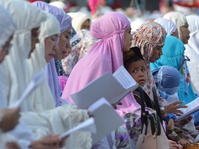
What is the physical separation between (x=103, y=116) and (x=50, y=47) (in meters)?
0.59

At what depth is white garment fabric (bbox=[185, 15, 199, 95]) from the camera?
27.8ft

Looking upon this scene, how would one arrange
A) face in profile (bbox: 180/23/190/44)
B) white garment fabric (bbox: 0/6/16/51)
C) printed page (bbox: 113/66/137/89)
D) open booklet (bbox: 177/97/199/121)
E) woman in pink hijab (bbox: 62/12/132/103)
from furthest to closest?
face in profile (bbox: 180/23/190/44)
open booklet (bbox: 177/97/199/121)
woman in pink hijab (bbox: 62/12/132/103)
printed page (bbox: 113/66/137/89)
white garment fabric (bbox: 0/6/16/51)

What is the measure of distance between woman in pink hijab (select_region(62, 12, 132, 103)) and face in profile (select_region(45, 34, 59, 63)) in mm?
742

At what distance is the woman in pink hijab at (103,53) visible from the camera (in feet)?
15.2

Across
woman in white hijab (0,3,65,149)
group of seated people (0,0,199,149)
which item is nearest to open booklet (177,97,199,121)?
group of seated people (0,0,199,149)

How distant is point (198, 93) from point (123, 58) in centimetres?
330

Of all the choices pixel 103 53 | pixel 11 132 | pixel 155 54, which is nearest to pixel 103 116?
pixel 11 132

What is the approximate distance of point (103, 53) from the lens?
4.85m

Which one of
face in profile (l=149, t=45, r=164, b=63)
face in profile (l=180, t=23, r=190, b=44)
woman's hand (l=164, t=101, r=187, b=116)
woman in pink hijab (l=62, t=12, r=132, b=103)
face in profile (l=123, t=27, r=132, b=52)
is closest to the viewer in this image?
woman in pink hijab (l=62, t=12, r=132, b=103)

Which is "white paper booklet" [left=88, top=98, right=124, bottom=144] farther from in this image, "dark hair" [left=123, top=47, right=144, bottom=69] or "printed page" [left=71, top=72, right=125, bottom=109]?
"dark hair" [left=123, top=47, right=144, bottom=69]

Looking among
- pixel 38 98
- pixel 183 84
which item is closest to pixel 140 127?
pixel 38 98

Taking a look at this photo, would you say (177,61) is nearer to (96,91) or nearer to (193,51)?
(193,51)

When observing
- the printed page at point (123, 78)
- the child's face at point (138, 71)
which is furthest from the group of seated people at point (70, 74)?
the printed page at point (123, 78)

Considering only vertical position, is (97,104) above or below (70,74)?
above
